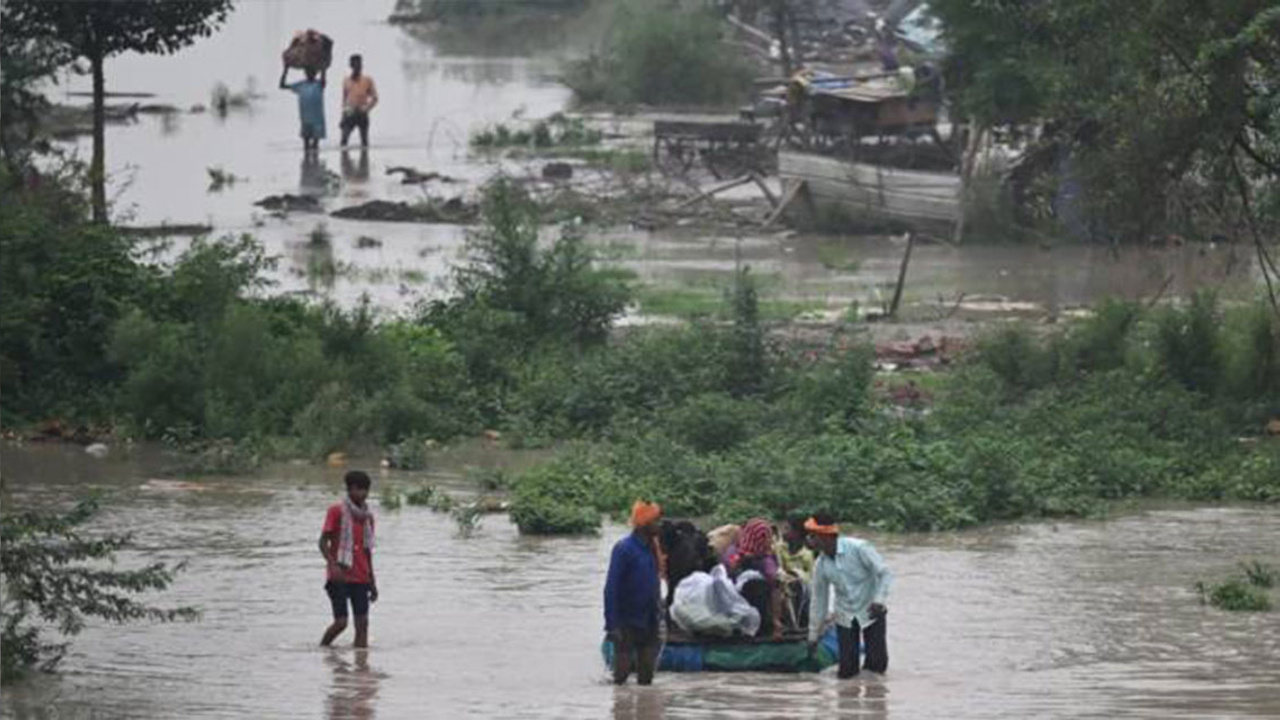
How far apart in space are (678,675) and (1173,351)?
10.5 meters

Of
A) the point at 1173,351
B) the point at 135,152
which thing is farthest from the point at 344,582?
the point at 135,152

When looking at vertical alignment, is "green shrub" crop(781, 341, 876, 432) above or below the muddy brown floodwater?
above

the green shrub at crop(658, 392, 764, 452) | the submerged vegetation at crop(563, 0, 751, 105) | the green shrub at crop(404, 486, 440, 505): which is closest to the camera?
the green shrub at crop(404, 486, 440, 505)

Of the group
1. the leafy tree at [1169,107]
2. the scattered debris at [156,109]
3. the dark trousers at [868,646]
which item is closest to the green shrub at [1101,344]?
the leafy tree at [1169,107]

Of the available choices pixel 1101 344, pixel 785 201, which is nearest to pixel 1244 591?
pixel 1101 344

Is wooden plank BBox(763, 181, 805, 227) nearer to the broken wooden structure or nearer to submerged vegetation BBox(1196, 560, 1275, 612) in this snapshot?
the broken wooden structure

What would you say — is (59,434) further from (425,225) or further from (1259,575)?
(425,225)

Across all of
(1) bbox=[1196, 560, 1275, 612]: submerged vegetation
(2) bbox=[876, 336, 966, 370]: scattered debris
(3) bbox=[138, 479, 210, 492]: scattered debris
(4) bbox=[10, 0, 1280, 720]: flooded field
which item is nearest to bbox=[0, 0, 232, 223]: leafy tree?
(4) bbox=[10, 0, 1280, 720]: flooded field

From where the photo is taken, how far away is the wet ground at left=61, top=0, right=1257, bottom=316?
31.7 metres

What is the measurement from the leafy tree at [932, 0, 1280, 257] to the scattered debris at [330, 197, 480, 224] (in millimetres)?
13197

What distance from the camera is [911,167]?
37.6 meters

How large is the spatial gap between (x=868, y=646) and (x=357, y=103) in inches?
1239

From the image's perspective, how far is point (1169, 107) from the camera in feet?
72.8

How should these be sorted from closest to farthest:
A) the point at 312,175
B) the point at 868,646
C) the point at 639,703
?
1. the point at 639,703
2. the point at 868,646
3. the point at 312,175
